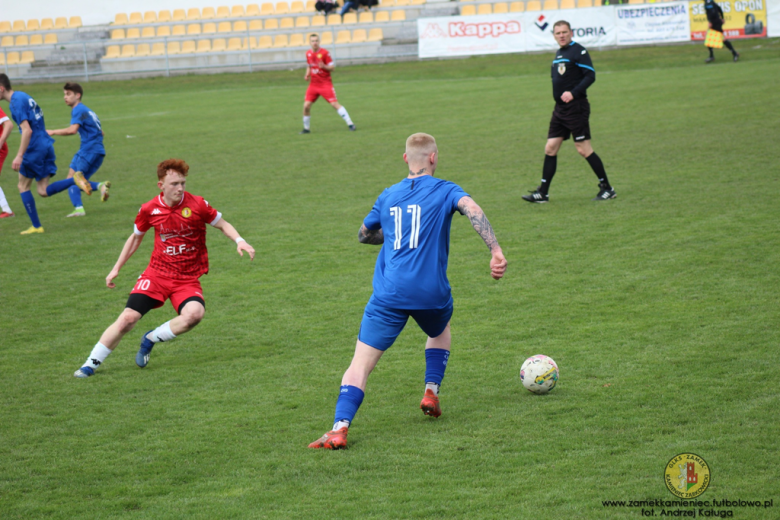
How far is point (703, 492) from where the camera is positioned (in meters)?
3.88

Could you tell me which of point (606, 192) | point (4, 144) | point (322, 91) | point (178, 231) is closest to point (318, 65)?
→ point (322, 91)

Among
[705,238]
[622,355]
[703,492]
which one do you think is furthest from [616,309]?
[703,492]

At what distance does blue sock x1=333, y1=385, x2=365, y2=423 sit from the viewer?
15.5ft

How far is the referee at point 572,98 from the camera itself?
10766 millimetres

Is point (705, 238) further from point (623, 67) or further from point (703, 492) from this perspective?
point (623, 67)

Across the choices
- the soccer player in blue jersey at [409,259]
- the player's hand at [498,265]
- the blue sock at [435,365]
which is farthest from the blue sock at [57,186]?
the player's hand at [498,265]

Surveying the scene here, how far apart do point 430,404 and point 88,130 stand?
8.99 metres

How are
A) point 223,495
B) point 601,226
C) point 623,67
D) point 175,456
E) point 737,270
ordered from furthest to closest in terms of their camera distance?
point 623,67
point 601,226
point 737,270
point 175,456
point 223,495

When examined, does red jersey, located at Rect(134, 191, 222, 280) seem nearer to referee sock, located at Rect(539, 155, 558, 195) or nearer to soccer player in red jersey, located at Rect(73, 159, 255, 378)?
soccer player in red jersey, located at Rect(73, 159, 255, 378)

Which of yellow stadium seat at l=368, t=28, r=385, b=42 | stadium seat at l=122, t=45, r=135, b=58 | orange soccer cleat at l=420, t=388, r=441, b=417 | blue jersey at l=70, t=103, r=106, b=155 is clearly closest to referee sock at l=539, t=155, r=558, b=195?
blue jersey at l=70, t=103, r=106, b=155

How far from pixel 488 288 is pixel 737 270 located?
2.42 meters

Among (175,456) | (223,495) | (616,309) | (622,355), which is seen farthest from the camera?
(616,309)

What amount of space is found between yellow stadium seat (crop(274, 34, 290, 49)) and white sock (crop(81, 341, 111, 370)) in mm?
31537

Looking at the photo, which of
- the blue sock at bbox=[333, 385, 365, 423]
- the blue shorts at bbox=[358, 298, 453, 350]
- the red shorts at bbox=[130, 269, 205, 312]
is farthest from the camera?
the red shorts at bbox=[130, 269, 205, 312]
